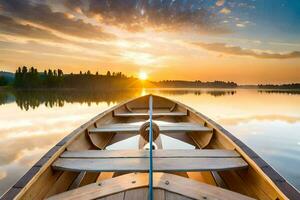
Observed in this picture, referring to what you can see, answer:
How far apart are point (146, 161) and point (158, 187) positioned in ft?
2.12

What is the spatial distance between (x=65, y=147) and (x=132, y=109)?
6.06 meters

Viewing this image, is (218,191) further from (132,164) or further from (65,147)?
(65,147)

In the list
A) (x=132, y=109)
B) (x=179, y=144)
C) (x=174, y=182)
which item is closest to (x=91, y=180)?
(x=174, y=182)

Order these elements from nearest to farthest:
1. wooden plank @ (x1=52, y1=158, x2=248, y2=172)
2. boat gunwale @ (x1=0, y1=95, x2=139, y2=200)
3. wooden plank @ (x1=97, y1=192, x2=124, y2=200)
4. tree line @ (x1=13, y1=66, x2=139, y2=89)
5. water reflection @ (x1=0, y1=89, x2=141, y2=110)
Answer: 1. boat gunwale @ (x1=0, y1=95, x2=139, y2=200)
2. wooden plank @ (x1=97, y1=192, x2=124, y2=200)
3. wooden plank @ (x1=52, y1=158, x2=248, y2=172)
4. water reflection @ (x1=0, y1=89, x2=141, y2=110)
5. tree line @ (x1=13, y1=66, x2=139, y2=89)

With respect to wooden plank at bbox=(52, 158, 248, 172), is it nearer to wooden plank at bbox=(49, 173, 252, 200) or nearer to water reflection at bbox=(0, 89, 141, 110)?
wooden plank at bbox=(49, 173, 252, 200)

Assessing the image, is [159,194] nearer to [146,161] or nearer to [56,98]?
[146,161]

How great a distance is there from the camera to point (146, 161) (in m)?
2.69

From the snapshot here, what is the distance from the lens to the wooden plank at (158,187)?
81.4 inches

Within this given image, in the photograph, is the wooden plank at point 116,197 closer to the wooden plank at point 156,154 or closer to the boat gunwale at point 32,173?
the boat gunwale at point 32,173

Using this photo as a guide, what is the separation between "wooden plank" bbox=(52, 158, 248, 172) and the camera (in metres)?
2.50

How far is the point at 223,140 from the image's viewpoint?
3.72 meters

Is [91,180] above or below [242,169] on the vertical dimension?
below

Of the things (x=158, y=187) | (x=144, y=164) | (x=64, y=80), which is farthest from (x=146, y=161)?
(x=64, y=80)

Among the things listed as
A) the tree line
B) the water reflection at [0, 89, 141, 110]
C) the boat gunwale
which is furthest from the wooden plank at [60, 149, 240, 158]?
the tree line
